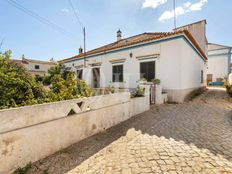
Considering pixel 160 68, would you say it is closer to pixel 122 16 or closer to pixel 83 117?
pixel 122 16

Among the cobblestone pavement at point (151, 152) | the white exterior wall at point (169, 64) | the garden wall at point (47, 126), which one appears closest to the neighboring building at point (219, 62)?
the white exterior wall at point (169, 64)

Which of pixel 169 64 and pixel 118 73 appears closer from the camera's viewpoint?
pixel 169 64

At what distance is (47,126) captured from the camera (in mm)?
2664

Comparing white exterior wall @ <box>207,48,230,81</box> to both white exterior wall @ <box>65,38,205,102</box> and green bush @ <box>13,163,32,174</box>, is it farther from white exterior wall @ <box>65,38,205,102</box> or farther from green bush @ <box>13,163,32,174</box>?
green bush @ <box>13,163,32,174</box>

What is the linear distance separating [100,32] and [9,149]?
11.0 meters

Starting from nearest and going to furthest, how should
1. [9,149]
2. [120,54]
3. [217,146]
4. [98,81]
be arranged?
[9,149] → [217,146] → [120,54] → [98,81]

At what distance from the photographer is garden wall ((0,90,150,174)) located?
7.06 feet

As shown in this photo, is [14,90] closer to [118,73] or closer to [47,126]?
[47,126]

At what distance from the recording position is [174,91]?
7.65m

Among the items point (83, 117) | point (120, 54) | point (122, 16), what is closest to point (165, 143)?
point (83, 117)

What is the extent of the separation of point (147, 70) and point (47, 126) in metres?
7.30

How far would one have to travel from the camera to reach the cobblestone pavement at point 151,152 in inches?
89.3

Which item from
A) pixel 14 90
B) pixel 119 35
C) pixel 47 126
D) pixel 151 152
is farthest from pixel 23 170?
pixel 119 35

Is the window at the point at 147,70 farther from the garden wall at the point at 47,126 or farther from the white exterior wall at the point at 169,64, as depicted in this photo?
the garden wall at the point at 47,126
